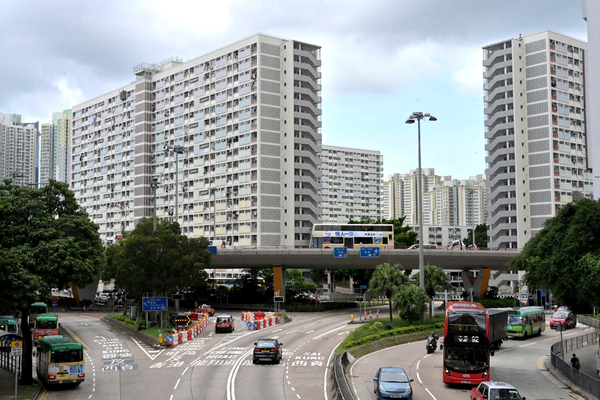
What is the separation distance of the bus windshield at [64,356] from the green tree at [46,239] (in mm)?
1783

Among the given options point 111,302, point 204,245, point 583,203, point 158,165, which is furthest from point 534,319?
point 158,165

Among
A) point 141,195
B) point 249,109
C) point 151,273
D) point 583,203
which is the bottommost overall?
point 151,273

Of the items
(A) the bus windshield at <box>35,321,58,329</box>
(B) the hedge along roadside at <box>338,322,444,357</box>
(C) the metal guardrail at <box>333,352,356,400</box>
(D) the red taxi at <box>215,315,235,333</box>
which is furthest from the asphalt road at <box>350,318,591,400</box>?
(A) the bus windshield at <box>35,321,58,329</box>

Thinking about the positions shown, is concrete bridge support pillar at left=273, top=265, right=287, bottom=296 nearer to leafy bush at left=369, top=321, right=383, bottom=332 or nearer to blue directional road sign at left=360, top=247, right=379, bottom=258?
blue directional road sign at left=360, top=247, right=379, bottom=258

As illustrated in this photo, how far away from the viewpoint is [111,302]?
94.8 metres

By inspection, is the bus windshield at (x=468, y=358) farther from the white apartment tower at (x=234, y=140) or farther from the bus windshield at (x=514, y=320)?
the white apartment tower at (x=234, y=140)

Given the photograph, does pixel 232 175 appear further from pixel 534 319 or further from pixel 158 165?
pixel 534 319

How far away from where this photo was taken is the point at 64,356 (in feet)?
104

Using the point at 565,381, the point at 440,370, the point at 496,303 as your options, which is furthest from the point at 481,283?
the point at 565,381

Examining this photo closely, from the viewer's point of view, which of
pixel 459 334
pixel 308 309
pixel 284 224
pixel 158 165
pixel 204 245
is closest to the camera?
pixel 459 334

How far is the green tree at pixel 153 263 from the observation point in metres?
55.2

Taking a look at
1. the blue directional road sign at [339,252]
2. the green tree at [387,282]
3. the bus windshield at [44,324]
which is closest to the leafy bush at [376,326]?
the green tree at [387,282]

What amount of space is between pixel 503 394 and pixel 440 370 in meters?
12.1

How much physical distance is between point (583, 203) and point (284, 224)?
8728cm
